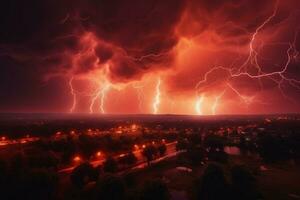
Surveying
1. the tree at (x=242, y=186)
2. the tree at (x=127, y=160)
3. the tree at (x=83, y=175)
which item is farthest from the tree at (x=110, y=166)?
the tree at (x=242, y=186)

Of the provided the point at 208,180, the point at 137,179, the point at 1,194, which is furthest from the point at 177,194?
the point at 1,194

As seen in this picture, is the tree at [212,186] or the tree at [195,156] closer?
the tree at [212,186]

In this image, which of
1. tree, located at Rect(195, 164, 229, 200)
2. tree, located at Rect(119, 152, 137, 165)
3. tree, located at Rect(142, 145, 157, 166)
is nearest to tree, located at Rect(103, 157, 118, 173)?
tree, located at Rect(119, 152, 137, 165)

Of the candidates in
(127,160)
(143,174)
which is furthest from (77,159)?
(143,174)

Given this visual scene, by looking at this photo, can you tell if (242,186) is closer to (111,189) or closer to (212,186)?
(212,186)

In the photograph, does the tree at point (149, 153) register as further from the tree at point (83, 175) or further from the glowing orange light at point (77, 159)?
the tree at point (83, 175)

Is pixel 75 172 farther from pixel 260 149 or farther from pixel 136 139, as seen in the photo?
pixel 260 149
